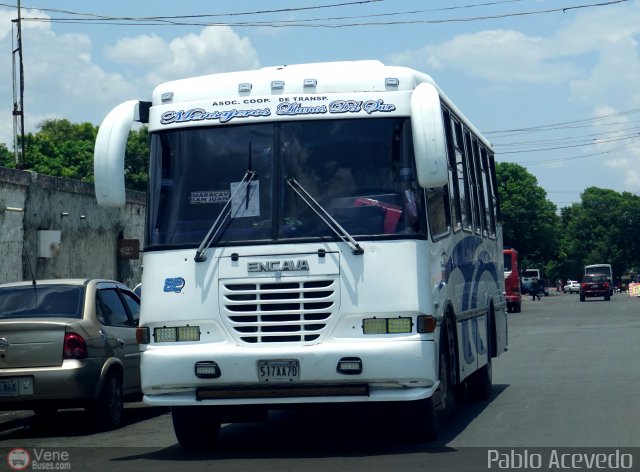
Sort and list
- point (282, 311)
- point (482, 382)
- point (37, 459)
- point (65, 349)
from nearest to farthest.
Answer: point (282, 311), point (37, 459), point (65, 349), point (482, 382)

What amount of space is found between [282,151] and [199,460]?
2.67 meters

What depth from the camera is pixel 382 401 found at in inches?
372

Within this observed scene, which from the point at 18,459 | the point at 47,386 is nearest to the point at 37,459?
the point at 18,459

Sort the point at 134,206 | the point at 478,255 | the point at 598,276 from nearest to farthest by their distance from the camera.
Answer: the point at 478,255
the point at 134,206
the point at 598,276

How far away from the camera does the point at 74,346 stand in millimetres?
11570

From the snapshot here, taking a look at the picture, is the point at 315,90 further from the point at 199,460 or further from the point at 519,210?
the point at 519,210

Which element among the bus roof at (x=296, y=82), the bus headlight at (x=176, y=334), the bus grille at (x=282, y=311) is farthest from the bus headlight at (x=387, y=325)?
the bus roof at (x=296, y=82)

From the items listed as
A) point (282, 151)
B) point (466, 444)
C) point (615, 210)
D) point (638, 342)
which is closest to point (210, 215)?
point (282, 151)

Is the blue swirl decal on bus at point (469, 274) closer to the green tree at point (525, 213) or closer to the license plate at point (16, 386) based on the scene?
the license plate at point (16, 386)

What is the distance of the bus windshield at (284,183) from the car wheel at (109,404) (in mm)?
2810

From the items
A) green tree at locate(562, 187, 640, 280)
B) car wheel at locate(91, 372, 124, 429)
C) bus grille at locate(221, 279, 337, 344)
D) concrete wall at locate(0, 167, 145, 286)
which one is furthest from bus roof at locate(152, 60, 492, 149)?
green tree at locate(562, 187, 640, 280)

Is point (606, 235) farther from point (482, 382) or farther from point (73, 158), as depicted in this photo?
point (482, 382)

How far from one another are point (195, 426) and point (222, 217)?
191 centimetres

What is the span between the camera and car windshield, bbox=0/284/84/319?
1200 centimetres
